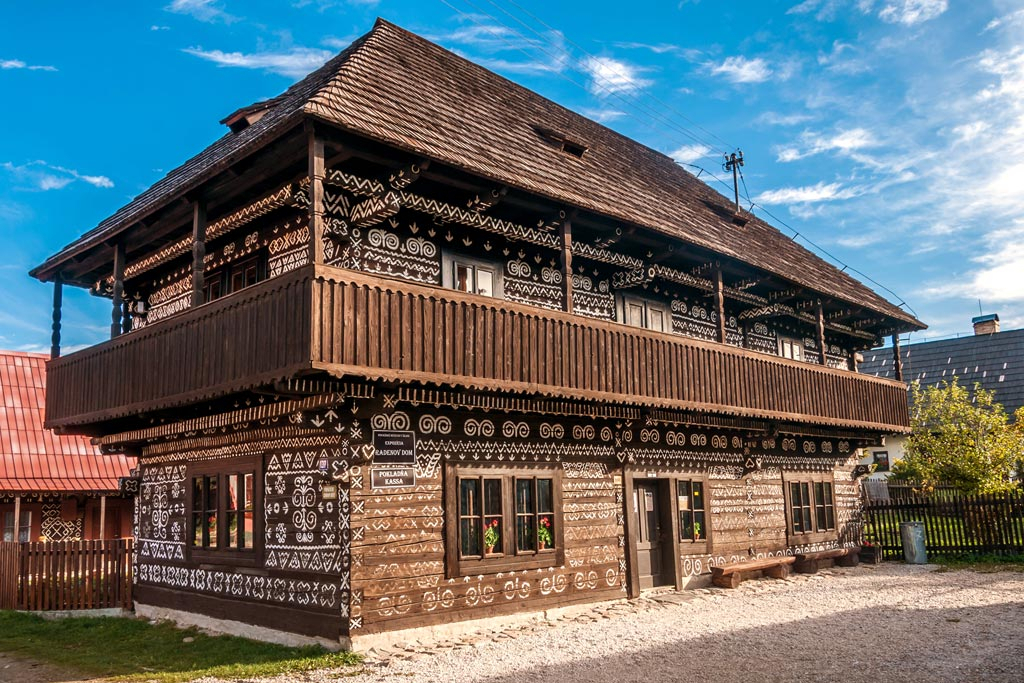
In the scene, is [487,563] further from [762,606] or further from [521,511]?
[762,606]

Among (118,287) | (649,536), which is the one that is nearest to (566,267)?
(649,536)

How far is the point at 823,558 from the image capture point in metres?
19.3

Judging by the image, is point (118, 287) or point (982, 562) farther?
point (982, 562)

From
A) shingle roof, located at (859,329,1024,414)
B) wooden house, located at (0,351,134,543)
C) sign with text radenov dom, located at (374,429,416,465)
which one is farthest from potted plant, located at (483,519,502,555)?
shingle roof, located at (859,329,1024,414)

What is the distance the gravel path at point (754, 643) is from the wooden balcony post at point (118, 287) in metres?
7.12

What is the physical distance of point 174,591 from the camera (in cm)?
1467

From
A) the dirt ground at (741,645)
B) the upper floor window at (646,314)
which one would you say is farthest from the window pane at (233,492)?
the upper floor window at (646,314)

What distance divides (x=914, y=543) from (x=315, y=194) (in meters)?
16.9

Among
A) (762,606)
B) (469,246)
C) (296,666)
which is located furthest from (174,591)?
(762,606)

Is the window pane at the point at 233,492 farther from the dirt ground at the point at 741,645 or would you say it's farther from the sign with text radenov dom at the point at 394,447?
the dirt ground at the point at 741,645

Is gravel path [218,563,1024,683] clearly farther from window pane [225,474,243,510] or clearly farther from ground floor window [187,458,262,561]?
window pane [225,474,243,510]

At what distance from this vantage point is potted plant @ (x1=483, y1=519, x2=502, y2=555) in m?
12.6

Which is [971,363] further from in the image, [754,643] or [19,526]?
[19,526]

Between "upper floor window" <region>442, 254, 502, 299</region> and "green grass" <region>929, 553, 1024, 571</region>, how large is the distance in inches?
476
